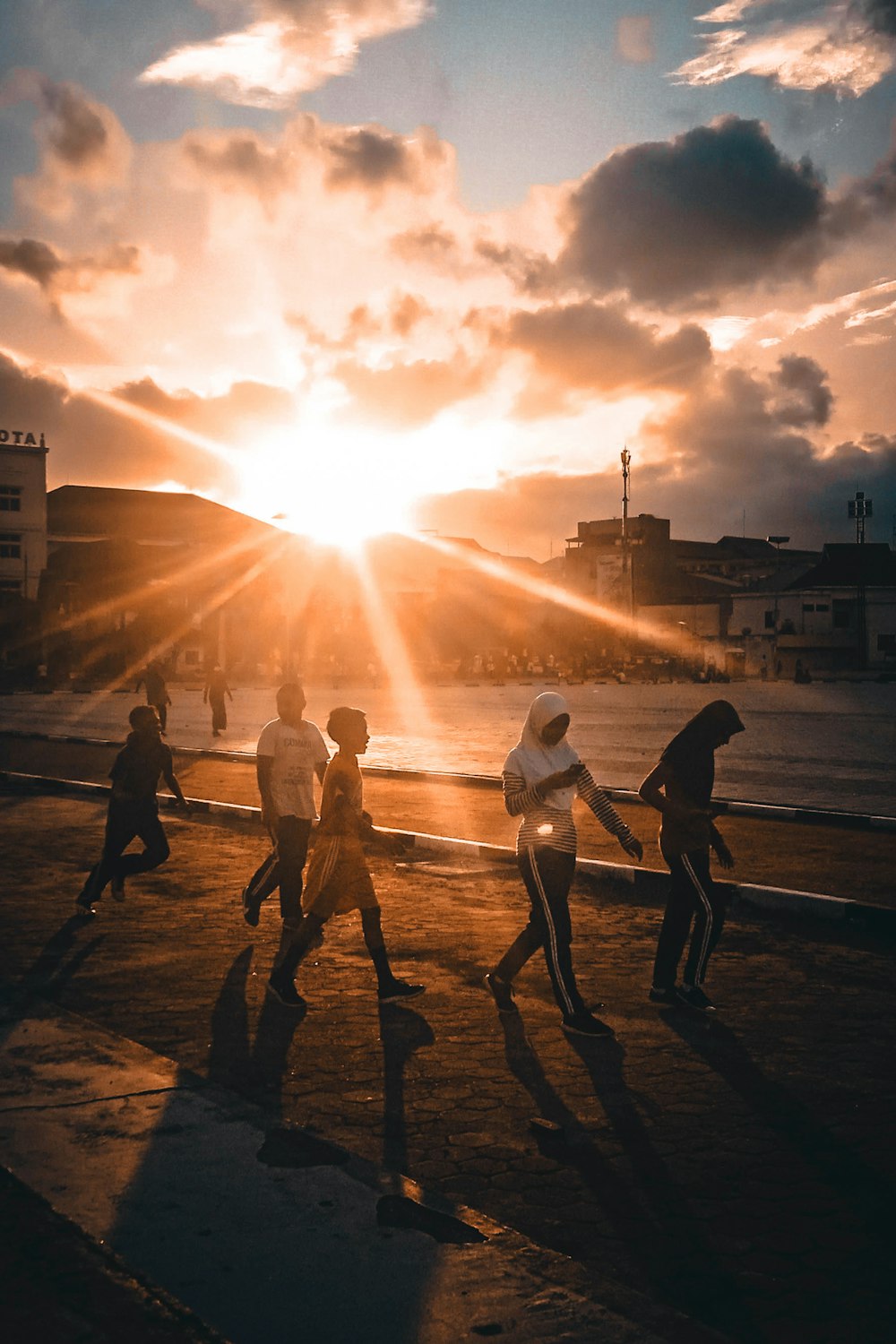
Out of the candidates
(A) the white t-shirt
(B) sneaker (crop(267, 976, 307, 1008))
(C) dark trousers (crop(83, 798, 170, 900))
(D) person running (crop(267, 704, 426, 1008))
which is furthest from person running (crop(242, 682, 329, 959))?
(B) sneaker (crop(267, 976, 307, 1008))

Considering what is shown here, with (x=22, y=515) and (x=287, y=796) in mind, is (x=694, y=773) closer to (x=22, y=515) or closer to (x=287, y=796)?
(x=287, y=796)

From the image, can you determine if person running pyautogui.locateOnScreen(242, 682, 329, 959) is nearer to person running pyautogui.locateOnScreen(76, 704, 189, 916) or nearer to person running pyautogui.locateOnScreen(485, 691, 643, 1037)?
person running pyautogui.locateOnScreen(76, 704, 189, 916)

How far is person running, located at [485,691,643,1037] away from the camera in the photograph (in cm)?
626

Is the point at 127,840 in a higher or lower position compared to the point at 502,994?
higher

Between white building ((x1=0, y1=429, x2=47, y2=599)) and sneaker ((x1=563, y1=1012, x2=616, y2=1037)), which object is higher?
white building ((x1=0, y1=429, x2=47, y2=599))

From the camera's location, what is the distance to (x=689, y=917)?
22.6 feet

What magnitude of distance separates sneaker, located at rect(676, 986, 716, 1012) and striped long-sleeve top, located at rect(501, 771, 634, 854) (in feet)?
3.11

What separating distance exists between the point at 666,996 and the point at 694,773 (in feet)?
3.91

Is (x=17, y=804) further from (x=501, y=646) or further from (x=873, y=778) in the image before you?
(x=501, y=646)

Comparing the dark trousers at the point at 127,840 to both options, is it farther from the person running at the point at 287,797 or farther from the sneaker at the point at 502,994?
the sneaker at the point at 502,994

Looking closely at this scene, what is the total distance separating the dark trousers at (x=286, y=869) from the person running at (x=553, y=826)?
8.52 feet

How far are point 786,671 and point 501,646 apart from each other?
68.6 ft

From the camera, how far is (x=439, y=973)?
7.47 meters

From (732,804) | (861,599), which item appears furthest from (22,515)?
(732,804)
